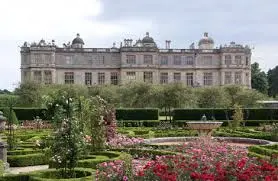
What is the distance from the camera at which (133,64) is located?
2406 inches

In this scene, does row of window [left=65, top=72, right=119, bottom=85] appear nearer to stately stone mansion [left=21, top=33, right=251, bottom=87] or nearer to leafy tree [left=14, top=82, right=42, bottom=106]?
stately stone mansion [left=21, top=33, right=251, bottom=87]

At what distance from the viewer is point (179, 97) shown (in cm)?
3894

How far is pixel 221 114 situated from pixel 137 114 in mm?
5656

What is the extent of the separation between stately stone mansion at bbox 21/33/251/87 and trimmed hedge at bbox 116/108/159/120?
23.3 metres

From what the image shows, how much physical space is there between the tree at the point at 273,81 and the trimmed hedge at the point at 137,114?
45766 millimetres

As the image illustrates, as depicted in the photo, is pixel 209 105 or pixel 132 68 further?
pixel 132 68

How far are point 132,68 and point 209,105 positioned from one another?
18.9m

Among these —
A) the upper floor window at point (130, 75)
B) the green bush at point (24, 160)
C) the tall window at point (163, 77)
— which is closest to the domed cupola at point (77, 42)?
the upper floor window at point (130, 75)

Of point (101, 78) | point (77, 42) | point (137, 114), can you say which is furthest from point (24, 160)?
point (77, 42)

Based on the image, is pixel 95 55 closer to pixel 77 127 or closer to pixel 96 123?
pixel 96 123

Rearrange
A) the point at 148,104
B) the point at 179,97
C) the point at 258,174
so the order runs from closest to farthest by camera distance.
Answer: the point at 258,174, the point at 179,97, the point at 148,104

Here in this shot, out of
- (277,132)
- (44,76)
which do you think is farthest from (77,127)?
(44,76)

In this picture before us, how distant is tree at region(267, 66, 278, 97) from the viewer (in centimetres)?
7724

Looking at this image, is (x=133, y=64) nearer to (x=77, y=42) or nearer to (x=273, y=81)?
(x=77, y=42)
